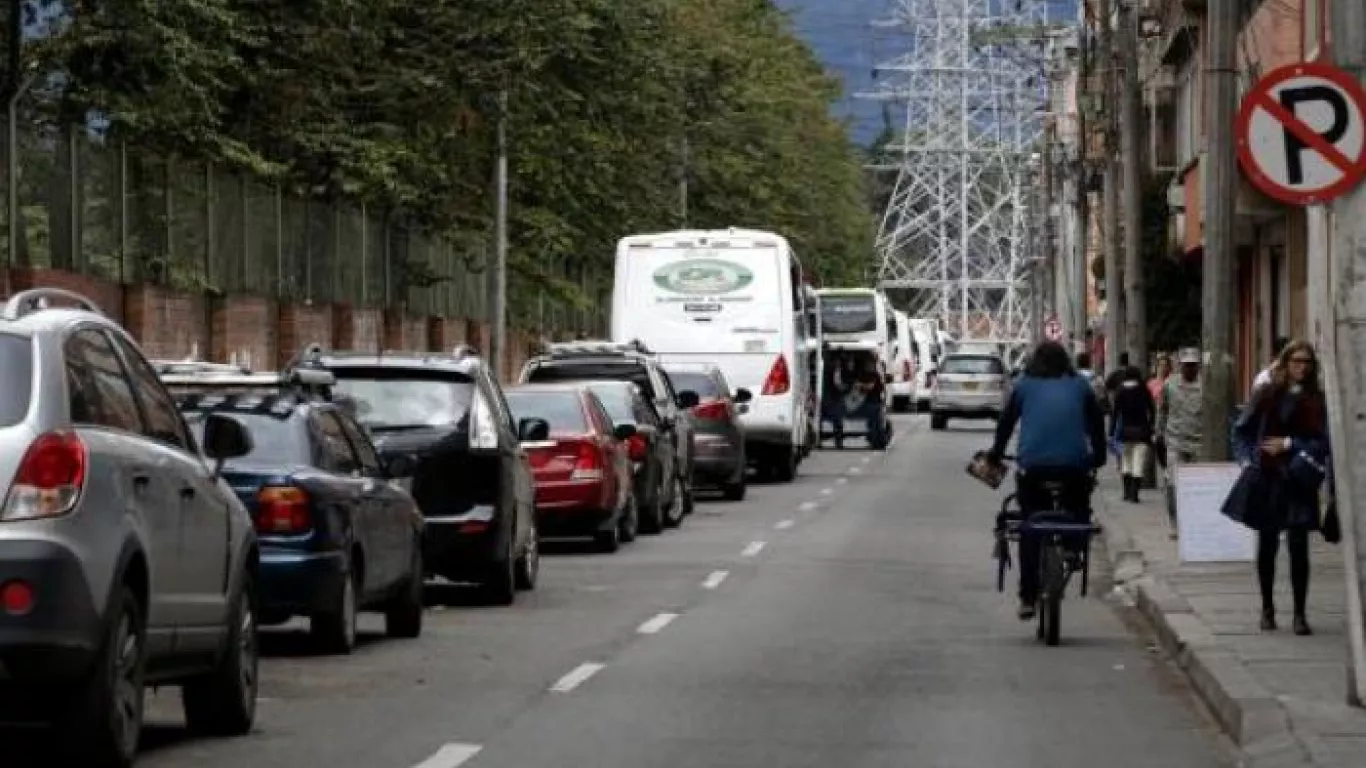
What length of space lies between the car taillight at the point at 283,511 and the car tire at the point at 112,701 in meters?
5.38

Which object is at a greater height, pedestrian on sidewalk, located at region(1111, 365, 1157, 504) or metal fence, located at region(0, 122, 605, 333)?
metal fence, located at region(0, 122, 605, 333)

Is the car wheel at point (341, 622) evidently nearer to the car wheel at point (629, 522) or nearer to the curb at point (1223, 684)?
the curb at point (1223, 684)

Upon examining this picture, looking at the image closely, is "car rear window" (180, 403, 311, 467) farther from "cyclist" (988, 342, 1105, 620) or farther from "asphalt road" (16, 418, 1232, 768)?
"cyclist" (988, 342, 1105, 620)

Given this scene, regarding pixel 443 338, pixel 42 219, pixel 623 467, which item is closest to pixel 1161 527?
pixel 623 467

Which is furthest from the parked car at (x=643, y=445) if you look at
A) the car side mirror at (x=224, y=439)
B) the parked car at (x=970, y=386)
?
the parked car at (x=970, y=386)

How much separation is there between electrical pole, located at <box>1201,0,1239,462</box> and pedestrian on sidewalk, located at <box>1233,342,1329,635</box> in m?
9.26

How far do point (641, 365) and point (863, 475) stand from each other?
14.9 meters

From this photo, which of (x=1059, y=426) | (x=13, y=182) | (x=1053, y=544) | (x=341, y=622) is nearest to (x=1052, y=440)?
(x=1059, y=426)

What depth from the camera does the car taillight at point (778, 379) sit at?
157ft

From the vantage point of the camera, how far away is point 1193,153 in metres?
53.7

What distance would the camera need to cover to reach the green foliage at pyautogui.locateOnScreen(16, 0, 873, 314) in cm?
4081

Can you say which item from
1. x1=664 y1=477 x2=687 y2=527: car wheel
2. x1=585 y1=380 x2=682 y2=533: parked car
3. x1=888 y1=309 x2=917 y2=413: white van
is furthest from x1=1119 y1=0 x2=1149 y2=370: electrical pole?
x1=888 y1=309 x2=917 y2=413: white van

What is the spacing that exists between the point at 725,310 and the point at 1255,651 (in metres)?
29.8

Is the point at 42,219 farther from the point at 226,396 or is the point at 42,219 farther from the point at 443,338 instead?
the point at 443,338
